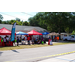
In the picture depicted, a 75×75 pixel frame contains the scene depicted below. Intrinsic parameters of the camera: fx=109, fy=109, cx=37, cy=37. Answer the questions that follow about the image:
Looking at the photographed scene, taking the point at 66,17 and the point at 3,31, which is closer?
the point at 3,31

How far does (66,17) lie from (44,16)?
8.60 m

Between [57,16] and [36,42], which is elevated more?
[57,16]

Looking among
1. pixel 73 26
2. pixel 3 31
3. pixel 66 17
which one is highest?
pixel 66 17

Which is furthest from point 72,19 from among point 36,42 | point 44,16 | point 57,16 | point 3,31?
point 3,31

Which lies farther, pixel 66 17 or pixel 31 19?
pixel 31 19

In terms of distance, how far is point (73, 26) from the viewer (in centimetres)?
4334

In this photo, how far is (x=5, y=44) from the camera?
61.3 ft

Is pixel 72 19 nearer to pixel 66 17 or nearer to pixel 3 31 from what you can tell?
pixel 66 17
